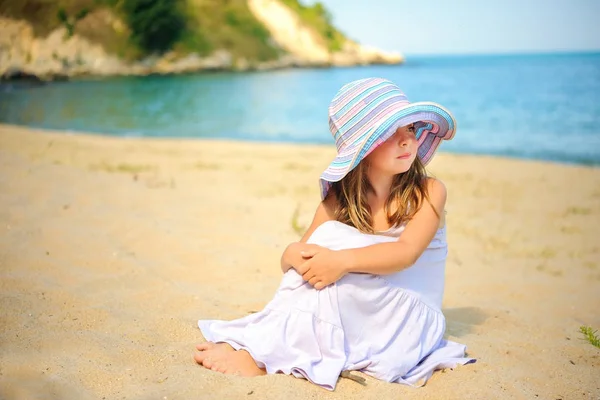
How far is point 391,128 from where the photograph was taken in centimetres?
206

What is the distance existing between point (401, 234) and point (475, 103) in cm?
1902

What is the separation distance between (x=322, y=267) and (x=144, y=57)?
41.3 meters

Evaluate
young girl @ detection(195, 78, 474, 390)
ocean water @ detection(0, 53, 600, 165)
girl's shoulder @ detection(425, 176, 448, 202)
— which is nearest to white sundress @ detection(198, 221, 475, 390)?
young girl @ detection(195, 78, 474, 390)

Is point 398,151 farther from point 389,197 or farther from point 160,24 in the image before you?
point 160,24

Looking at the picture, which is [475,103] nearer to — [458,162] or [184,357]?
[458,162]

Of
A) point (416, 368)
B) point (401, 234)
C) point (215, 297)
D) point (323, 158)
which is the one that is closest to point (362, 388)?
point (416, 368)

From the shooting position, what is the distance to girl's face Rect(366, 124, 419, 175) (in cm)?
218

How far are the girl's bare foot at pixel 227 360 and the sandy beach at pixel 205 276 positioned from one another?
0.17 feet

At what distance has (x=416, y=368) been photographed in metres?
→ 2.16

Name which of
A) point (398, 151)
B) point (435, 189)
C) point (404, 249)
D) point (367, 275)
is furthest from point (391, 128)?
point (367, 275)

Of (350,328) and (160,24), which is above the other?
(160,24)

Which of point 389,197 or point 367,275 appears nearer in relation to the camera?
point 367,275

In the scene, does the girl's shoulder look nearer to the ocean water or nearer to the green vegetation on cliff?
the ocean water

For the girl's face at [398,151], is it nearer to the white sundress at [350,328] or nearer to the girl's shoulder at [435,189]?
the girl's shoulder at [435,189]
